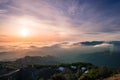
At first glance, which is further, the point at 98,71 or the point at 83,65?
the point at 83,65

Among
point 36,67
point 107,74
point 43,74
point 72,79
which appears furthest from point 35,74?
point 107,74

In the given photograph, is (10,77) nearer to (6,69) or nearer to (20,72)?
(20,72)

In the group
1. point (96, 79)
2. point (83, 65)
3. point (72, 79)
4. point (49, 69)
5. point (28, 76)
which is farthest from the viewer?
point (83, 65)

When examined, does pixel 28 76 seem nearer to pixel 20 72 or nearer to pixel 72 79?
pixel 20 72

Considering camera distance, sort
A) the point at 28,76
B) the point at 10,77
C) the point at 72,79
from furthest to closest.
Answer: the point at 28,76 → the point at 10,77 → the point at 72,79

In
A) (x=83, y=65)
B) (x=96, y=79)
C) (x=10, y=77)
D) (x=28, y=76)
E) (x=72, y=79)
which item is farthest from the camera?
(x=83, y=65)

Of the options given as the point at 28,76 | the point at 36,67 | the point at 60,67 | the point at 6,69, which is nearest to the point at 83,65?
the point at 60,67

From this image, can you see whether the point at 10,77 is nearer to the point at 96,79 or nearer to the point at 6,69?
the point at 6,69

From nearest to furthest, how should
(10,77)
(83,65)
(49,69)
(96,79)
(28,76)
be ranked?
(96,79), (10,77), (28,76), (49,69), (83,65)

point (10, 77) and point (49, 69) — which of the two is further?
point (49, 69)
